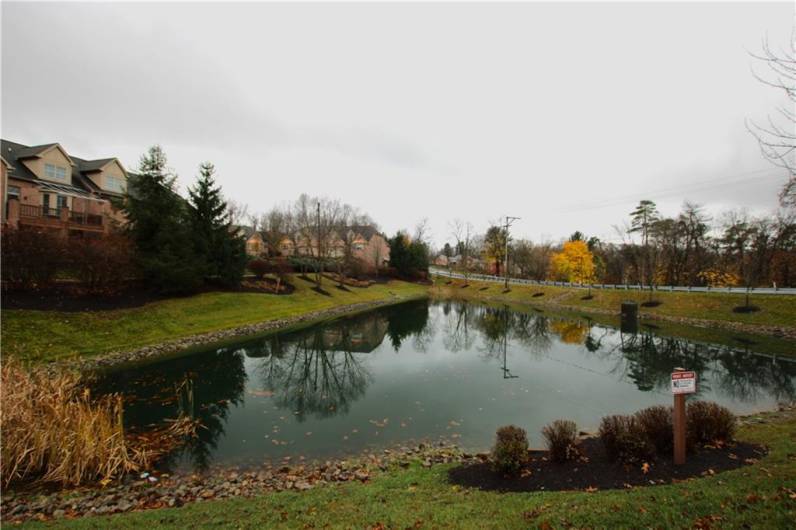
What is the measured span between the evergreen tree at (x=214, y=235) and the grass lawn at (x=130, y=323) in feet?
7.99

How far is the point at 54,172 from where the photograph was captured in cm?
3041

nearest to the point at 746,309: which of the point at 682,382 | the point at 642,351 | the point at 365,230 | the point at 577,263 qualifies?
the point at 642,351

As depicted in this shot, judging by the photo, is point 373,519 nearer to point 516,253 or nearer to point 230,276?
point 230,276

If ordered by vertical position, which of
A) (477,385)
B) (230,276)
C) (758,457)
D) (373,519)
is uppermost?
(230,276)

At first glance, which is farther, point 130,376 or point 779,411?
point 130,376

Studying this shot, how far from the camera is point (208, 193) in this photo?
28812 mm

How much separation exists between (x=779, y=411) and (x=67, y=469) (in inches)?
711

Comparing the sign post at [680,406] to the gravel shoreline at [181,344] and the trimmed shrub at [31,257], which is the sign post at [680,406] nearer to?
the gravel shoreline at [181,344]

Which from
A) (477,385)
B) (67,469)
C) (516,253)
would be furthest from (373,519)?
(516,253)

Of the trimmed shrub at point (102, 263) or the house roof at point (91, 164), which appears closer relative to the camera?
the trimmed shrub at point (102, 263)

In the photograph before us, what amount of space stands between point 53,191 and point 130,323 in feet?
62.2

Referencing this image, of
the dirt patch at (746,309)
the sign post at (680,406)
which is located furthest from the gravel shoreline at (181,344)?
the dirt patch at (746,309)

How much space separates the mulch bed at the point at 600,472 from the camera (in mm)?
5527

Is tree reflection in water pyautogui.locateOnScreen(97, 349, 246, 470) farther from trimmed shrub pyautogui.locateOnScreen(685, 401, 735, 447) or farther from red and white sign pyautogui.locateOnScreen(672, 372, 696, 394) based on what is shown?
trimmed shrub pyautogui.locateOnScreen(685, 401, 735, 447)
